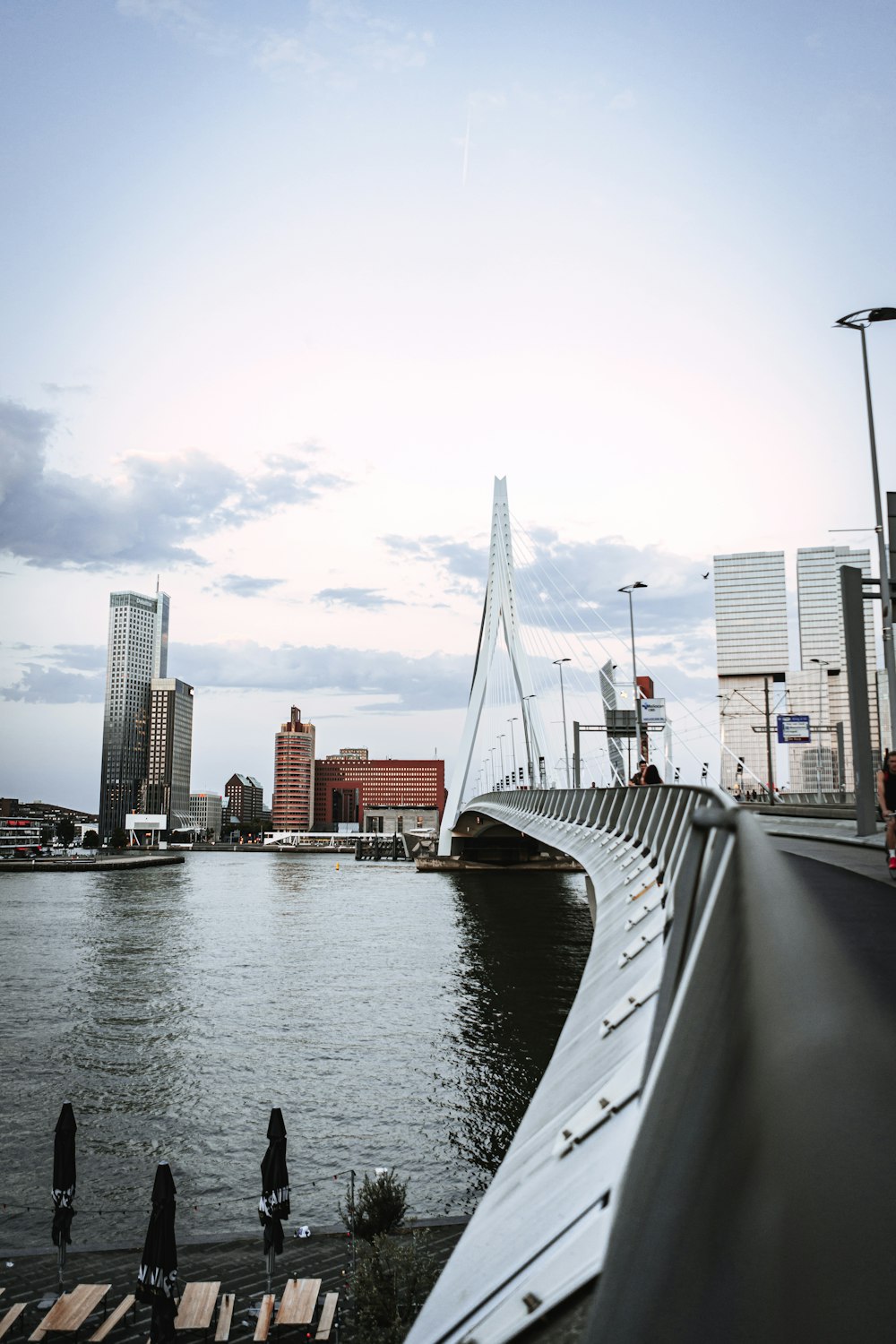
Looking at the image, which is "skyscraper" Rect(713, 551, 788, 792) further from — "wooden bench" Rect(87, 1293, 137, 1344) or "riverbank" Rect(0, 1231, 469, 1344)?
"wooden bench" Rect(87, 1293, 137, 1344)

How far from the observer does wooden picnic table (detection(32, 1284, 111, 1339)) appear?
985cm

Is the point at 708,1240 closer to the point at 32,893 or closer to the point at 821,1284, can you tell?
the point at 821,1284

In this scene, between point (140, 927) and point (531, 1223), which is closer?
point (531, 1223)

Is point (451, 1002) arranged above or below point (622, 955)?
below

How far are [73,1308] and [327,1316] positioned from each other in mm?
2623


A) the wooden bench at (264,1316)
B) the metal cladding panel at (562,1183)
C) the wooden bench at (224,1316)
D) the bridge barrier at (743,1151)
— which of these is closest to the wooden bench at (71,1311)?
the wooden bench at (224,1316)

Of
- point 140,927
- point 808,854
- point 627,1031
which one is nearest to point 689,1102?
point 627,1031

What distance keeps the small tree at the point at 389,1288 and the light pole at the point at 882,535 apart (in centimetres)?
911

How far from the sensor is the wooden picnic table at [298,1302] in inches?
394

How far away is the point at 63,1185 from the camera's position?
11375mm

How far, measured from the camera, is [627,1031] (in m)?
5.05

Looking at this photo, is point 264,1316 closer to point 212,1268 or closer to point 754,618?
point 212,1268

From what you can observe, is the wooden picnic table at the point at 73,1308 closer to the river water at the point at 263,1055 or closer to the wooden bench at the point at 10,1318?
the wooden bench at the point at 10,1318

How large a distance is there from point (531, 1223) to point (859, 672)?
1120cm
